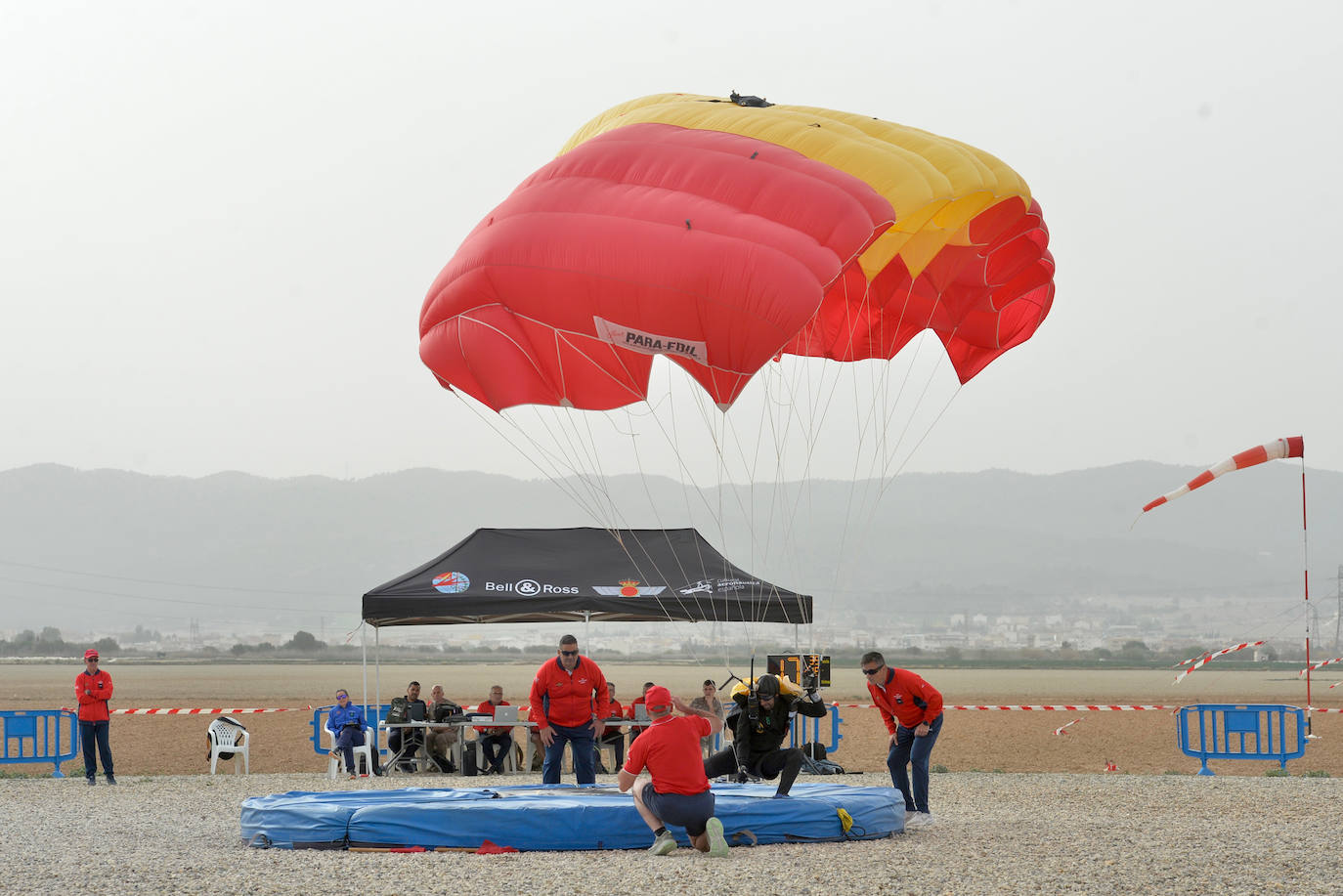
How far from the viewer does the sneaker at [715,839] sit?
287 inches

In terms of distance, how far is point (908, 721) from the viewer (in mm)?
8695

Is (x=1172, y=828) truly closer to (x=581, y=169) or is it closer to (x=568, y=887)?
(x=568, y=887)

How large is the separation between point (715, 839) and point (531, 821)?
112 cm

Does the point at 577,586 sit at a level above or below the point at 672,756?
above

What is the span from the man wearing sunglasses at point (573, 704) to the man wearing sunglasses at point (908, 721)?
7.15ft

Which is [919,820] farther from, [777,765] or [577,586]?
[577,586]

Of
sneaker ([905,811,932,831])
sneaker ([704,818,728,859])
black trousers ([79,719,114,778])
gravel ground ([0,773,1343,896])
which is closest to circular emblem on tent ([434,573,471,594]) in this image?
black trousers ([79,719,114,778])

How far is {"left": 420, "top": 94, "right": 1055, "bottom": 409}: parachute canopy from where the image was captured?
8.96 metres

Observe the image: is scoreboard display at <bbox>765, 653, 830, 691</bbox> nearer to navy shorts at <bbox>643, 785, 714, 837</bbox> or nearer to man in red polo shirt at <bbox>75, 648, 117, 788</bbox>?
navy shorts at <bbox>643, 785, 714, 837</bbox>

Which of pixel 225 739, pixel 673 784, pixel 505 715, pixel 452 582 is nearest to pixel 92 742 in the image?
pixel 225 739

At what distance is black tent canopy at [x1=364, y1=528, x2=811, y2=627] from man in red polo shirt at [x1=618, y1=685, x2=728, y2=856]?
5712 millimetres

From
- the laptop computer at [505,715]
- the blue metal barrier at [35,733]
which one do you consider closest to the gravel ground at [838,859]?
the laptop computer at [505,715]

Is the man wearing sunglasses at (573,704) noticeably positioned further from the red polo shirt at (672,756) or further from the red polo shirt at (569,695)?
the red polo shirt at (672,756)

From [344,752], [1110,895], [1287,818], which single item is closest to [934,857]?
[1110,895]
